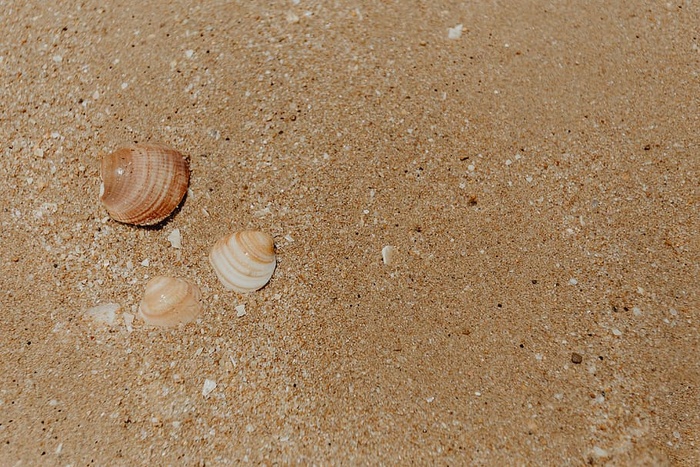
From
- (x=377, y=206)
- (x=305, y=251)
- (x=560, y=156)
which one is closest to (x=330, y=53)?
(x=377, y=206)

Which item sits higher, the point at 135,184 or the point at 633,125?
the point at 135,184

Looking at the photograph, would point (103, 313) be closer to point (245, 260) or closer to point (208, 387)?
point (208, 387)

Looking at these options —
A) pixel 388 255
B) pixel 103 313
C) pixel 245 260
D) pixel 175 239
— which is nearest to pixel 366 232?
pixel 388 255

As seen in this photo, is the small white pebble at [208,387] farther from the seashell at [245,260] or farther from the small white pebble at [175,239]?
the small white pebble at [175,239]

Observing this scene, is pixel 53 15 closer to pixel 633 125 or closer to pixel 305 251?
pixel 305 251

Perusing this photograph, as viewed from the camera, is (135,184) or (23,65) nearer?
(135,184)

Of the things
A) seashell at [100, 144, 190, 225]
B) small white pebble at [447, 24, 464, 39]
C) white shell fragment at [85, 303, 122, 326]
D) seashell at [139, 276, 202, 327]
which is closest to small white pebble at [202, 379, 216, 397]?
seashell at [139, 276, 202, 327]
